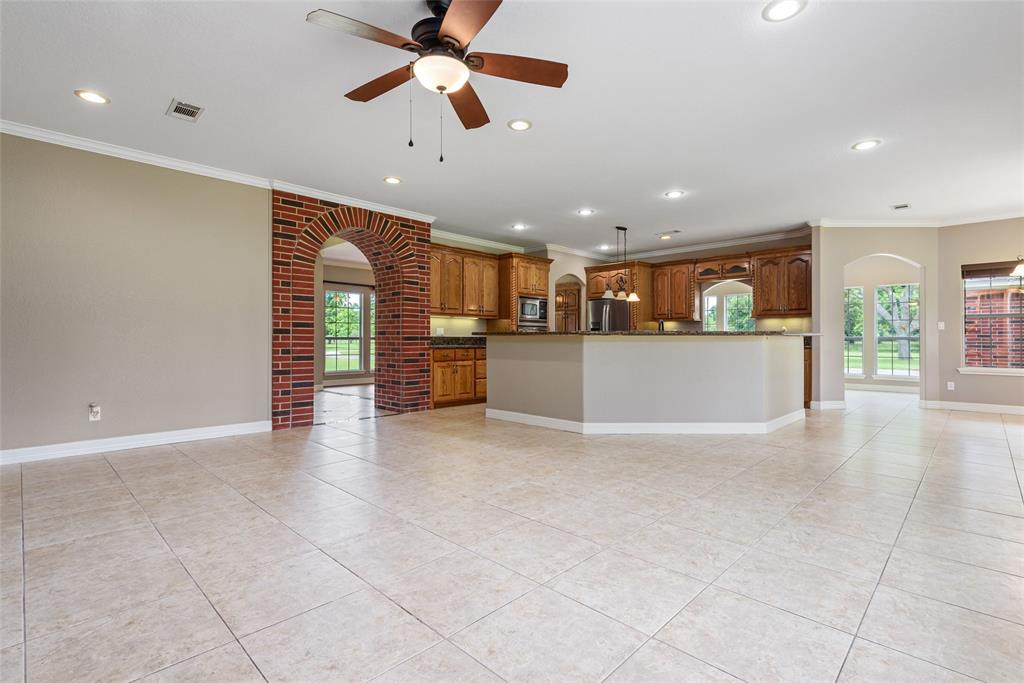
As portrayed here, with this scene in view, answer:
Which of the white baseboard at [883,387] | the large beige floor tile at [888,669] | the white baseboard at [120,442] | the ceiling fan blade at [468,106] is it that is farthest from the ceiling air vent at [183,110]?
the white baseboard at [883,387]

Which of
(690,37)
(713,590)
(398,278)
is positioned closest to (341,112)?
(690,37)

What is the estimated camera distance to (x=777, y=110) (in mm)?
3334

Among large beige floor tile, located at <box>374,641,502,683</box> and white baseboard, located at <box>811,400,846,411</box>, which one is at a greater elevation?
white baseboard, located at <box>811,400,846,411</box>

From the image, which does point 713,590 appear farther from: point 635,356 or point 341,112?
point 341,112

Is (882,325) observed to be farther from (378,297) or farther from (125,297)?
(125,297)

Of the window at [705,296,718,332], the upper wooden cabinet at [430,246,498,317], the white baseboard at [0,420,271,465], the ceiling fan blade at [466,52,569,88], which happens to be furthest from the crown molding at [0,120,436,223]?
the window at [705,296,718,332]

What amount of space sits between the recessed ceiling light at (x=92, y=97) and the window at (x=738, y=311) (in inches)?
379

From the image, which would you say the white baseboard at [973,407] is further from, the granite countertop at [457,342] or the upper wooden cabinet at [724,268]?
the granite countertop at [457,342]

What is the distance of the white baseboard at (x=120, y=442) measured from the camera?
12.0ft

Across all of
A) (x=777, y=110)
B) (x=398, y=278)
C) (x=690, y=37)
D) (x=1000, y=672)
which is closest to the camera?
(x=1000, y=672)

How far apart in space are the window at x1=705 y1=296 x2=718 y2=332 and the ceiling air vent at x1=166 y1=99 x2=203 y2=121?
9040 mm

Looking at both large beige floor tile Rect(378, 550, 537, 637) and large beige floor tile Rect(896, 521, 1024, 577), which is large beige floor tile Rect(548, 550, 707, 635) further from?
large beige floor tile Rect(896, 521, 1024, 577)

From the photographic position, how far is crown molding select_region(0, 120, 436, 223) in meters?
3.64

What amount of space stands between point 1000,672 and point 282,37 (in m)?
3.93
